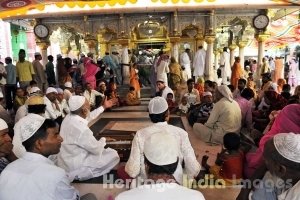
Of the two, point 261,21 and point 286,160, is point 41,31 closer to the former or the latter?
point 261,21

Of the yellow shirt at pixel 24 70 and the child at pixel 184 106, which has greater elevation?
the yellow shirt at pixel 24 70

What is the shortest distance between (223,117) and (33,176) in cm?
362

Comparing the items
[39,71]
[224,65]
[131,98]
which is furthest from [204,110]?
[224,65]

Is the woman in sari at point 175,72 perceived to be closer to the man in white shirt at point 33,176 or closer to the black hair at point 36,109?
the black hair at point 36,109

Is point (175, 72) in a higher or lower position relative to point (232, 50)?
lower

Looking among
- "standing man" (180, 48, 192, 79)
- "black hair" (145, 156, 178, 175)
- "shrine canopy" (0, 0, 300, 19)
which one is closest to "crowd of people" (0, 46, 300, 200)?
"black hair" (145, 156, 178, 175)

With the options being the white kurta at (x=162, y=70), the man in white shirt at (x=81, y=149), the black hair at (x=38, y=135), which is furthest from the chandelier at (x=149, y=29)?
the black hair at (x=38, y=135)

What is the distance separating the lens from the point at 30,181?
1868 millimetres

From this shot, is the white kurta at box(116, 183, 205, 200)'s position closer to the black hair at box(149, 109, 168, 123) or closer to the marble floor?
the black hair at box(149, 109, 168, 123)

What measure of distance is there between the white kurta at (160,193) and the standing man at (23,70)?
27.2 feet

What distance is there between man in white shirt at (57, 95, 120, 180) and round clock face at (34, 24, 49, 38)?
8.85m

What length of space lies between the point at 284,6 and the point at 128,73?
5.68m

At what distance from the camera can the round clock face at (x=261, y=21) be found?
11312 millimetres

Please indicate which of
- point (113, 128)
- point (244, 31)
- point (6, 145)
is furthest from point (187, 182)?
point (244, 31)
